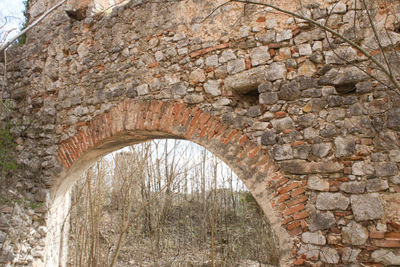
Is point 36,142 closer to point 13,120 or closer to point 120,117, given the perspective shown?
point 13,120

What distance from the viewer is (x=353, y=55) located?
2859 mm

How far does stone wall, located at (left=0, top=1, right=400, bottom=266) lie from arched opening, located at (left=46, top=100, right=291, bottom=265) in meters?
0.01

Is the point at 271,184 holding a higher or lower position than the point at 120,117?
lower

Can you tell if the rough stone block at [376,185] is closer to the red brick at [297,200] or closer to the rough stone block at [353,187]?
the rough stone block at [353,187]

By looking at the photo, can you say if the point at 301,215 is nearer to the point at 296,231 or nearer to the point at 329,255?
the point at 296,231

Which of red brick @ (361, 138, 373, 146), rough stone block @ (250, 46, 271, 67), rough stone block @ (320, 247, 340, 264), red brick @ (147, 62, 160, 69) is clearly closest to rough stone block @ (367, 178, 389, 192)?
red brick @ (361, 138, 373, 146)

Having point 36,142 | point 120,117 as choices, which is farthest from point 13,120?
point 120,117

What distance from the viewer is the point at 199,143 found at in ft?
11.1

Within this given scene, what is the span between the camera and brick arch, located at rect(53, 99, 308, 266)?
2.85m

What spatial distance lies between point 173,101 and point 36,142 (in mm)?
2317

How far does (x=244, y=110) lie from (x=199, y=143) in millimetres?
605

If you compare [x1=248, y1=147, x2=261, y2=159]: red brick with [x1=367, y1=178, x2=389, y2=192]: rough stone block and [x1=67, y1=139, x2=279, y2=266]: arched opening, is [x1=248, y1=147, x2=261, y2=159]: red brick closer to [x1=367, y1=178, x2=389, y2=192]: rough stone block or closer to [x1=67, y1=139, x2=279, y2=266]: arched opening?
[x1=367, y1=178, x2=389, y2=192]: rough stone block

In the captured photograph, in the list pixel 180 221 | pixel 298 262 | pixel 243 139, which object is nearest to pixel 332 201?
pixel 298 262

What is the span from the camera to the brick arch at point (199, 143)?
285cm
